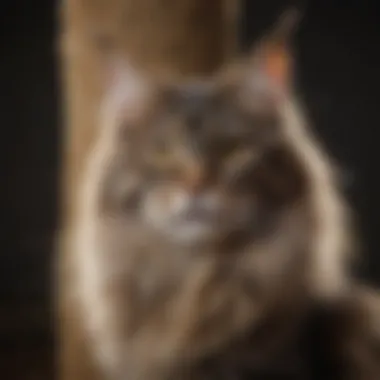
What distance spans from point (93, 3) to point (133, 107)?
168 millimetres

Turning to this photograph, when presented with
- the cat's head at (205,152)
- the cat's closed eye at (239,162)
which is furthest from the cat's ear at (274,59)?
the cat's closed eye at (239,162)

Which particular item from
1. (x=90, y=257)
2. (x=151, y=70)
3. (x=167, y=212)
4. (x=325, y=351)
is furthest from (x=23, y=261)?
(x=325, y=351)

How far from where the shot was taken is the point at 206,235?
1.28 meters

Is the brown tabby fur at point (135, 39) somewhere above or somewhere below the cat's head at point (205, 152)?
above

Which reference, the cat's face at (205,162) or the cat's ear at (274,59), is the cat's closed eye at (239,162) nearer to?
the cat's face at (205,162)

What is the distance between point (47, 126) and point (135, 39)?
188 mm

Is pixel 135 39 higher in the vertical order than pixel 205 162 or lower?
higher

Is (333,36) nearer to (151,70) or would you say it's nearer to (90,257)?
(151,70)

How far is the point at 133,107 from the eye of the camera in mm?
1328

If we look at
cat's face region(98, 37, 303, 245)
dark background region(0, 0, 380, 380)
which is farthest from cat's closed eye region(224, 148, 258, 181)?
dark background region(0, 0, 380, 380)

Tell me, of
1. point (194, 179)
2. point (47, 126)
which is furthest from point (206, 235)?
point (47, 126)

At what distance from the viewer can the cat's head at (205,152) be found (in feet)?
4.17

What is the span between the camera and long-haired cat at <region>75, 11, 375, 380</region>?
1.28m

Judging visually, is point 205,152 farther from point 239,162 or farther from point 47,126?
point 47,126
